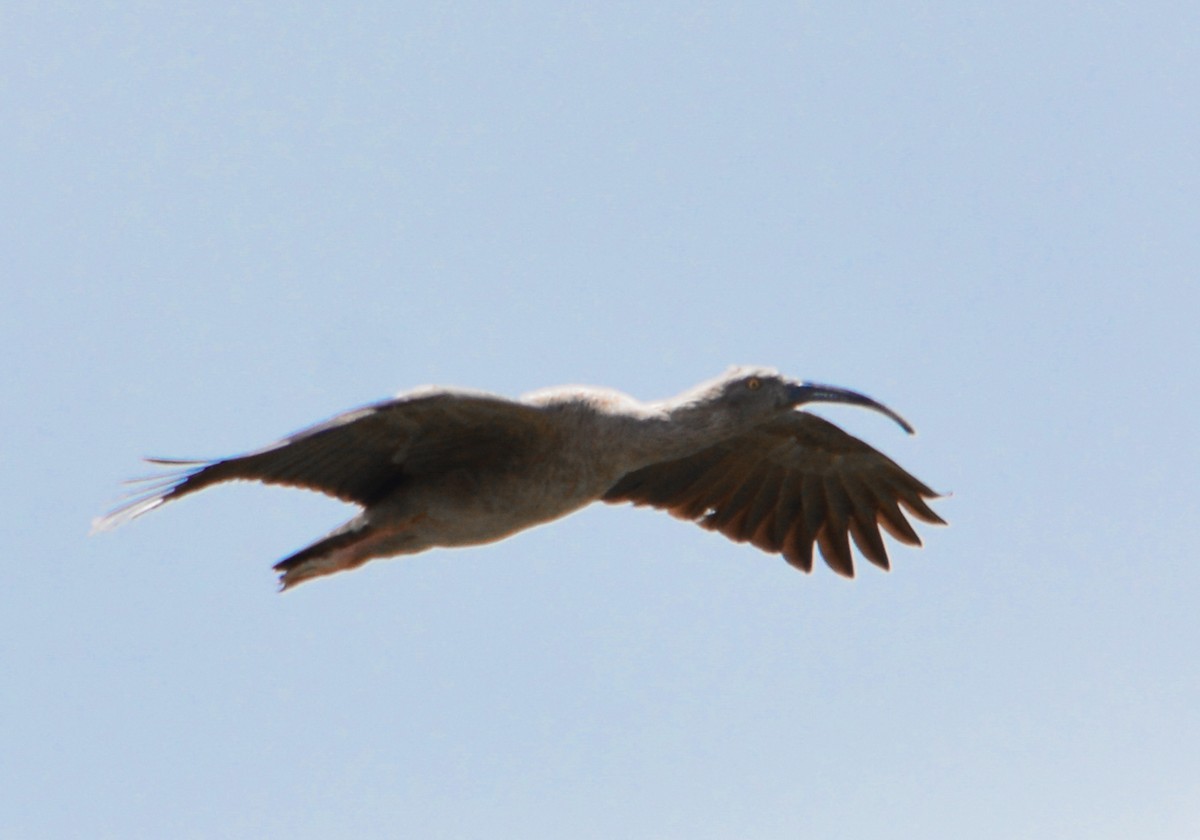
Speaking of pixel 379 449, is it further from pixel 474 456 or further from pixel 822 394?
pixel 822 394

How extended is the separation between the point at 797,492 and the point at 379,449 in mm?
3661

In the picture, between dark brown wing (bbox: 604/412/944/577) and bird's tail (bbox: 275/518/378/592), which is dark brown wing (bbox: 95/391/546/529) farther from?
dark brown wing (bbox: 604/412/944/577)

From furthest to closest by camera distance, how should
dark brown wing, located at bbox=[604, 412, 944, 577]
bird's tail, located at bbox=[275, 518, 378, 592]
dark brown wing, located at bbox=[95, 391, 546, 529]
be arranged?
dark brown wing, located at bbox=[604, 412, 944, 577], bird's tail, located at bbox=[275, 518, 378, 592], dark brown wing, located at bbox=[95, 391, 546, 529]

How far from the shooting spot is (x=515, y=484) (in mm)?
9953

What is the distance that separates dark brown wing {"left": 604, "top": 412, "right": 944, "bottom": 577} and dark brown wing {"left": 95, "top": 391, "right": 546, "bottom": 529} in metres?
2.06

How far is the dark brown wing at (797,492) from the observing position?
11.9 m

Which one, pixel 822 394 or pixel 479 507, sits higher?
pixel 822 394

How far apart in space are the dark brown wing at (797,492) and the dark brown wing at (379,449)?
6.75ft

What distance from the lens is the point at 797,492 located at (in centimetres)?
1227

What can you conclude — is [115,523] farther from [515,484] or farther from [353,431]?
[515,484]

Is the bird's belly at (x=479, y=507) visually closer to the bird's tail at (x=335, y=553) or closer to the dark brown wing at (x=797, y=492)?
the bird's tail at (x=335, y=553)

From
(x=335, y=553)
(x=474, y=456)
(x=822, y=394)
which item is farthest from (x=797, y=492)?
(x=335, y=553)

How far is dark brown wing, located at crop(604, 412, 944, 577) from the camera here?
11945 mm

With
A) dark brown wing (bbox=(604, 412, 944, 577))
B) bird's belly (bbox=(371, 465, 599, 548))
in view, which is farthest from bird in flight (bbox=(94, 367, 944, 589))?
Answer: dark brown wing (bbox=(604, 412, 944, 577))
